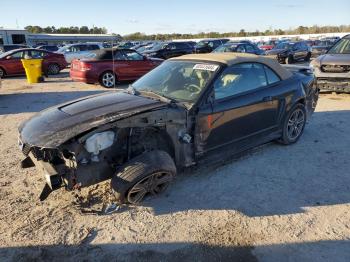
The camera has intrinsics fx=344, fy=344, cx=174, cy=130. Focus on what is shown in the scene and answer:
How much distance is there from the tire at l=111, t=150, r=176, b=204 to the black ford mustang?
0.01 meters

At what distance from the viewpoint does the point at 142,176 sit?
3.83 meters

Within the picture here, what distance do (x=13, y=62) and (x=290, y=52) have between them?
15.8 m

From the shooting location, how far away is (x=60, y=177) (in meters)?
3.67

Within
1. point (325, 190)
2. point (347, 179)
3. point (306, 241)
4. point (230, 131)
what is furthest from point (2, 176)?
point (347, 179)

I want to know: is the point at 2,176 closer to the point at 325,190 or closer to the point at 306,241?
the point at 306,241

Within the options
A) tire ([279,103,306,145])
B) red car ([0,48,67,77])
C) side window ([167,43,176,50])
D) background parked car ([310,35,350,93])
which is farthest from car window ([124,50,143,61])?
tire ([279,103,306,145])

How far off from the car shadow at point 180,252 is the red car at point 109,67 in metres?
10.1

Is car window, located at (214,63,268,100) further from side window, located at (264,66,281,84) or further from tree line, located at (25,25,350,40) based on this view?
tree line, located at (25,25,350,40)

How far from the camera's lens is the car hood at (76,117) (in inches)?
145

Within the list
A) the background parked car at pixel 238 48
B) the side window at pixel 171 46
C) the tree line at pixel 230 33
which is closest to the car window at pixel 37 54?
the side window at pixel 171 46

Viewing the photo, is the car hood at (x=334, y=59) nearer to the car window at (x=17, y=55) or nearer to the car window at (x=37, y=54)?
the car window at (x=37, y=54)

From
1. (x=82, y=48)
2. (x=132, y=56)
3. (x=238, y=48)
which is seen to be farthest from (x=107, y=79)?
(x=82, y=48)

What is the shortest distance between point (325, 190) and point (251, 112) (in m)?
1.45

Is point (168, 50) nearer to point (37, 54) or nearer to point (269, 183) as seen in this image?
point (37, 54)
